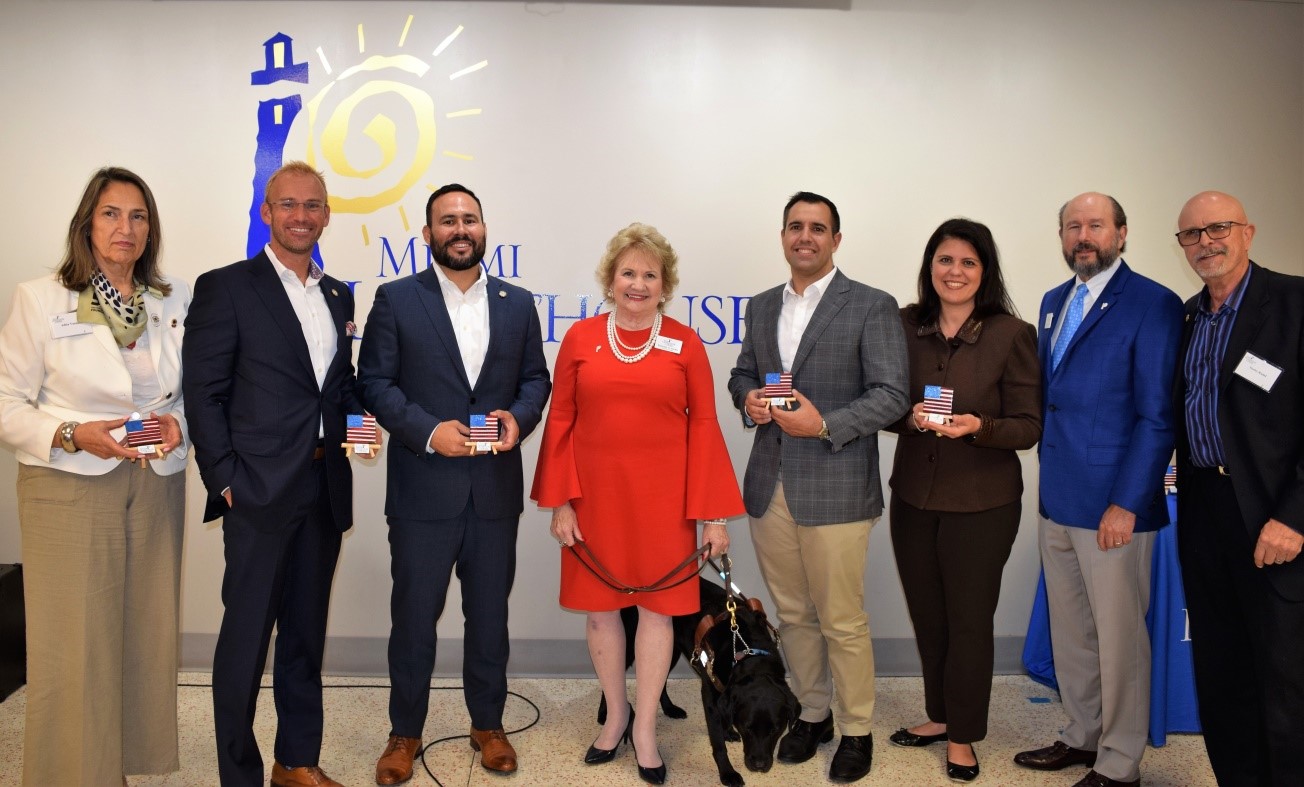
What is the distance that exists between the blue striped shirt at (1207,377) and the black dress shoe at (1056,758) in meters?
1.26

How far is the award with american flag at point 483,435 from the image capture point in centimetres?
279

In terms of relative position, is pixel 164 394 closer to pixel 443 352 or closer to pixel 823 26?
pixel 443 352

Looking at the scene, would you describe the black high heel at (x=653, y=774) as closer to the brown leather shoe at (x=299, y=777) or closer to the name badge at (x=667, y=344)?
the brown leather shoe at (x=299, y=777)

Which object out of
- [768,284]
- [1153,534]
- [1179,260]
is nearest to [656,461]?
[768,284]

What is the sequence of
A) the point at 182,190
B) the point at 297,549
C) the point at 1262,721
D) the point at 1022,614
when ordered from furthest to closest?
the point at 1022,614 → the point at 182,190 → the point at 297,549 → the point at 1262,721

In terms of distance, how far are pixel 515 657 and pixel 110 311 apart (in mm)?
2396

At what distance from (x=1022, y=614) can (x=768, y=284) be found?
2.11 m

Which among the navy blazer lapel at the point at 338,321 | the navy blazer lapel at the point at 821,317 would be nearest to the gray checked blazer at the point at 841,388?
the navy blazer lapel at the point at 821,317

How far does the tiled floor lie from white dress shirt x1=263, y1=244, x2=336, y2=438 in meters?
1.40

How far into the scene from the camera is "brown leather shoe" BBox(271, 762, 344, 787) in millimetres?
2912

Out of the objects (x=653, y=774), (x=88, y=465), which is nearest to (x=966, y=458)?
(x=653, y=774)

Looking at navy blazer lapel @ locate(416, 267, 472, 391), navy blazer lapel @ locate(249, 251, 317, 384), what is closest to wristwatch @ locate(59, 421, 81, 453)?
navy blazer lapel @ locate(249, 251, 317, 384)

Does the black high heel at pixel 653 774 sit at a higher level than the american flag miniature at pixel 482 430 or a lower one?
lower

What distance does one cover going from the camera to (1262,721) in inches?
99.9
